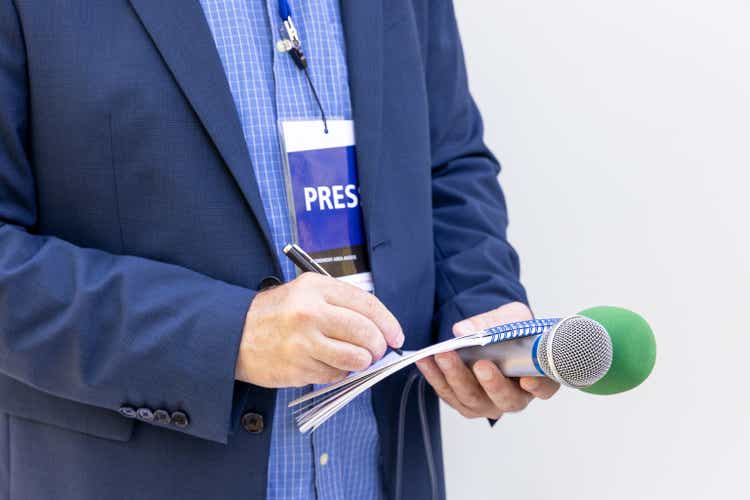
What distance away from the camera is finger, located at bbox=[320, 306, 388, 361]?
1014 mm

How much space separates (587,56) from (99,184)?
120cm

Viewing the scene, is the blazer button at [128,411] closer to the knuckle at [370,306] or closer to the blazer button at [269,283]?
the blazer button at [269,283]

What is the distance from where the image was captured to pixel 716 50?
195 cm

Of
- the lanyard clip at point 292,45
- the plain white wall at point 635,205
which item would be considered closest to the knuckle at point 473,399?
the lanyard clip at point 292,45

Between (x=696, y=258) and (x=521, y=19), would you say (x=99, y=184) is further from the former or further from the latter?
(x=696, y=258)

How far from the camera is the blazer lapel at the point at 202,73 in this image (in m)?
1.16

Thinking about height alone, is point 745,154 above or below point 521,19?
below

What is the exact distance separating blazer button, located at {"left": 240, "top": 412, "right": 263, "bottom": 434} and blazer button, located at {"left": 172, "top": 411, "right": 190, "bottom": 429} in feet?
0.31

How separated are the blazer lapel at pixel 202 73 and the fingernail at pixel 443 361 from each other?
0.28m

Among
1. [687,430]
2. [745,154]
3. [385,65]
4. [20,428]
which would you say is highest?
[385,65]

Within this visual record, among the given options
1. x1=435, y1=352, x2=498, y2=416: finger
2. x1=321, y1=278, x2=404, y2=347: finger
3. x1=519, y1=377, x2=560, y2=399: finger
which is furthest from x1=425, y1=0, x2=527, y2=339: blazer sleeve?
x1=321, y1=278, x2=404, y2=347: finger

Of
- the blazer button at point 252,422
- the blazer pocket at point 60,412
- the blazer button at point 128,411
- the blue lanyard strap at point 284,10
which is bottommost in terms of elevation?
the blazer button at point 252,422

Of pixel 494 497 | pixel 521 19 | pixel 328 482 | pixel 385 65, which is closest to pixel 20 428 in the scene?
pixel 328 482

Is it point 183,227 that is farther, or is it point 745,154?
point 745,154
